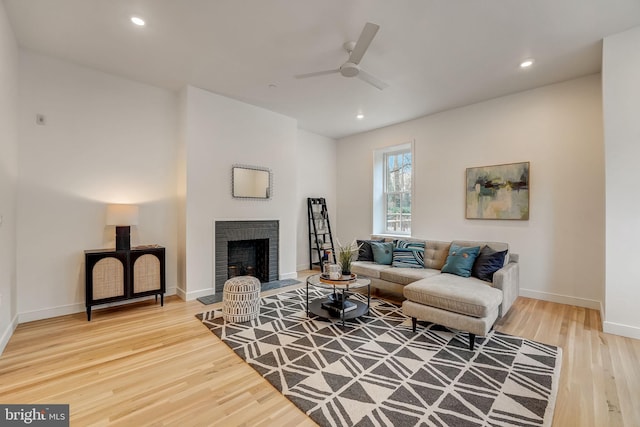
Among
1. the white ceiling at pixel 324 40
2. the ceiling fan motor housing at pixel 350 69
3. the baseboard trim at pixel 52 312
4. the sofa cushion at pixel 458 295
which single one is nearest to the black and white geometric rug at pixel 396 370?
the sofa cushion at pixel 458 295

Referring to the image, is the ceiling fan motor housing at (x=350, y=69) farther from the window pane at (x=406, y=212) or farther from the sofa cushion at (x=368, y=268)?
the window pane at (x=406, y=212)

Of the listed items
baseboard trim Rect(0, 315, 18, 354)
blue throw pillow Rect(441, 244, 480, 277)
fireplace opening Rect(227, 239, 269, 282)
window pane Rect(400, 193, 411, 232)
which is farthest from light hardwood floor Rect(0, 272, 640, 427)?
window pane Rect(400, 193, 411, 232)

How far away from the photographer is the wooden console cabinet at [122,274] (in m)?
3.20

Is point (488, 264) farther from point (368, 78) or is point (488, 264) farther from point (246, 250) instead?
point (246, 250)

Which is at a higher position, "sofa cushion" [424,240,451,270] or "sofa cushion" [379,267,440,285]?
"sofa cushion" [424,240,451,270]

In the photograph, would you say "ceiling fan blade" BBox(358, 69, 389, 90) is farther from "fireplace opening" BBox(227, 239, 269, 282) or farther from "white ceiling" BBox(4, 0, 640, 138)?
"fireplace opening" BBox(227, 239, 269, 282)

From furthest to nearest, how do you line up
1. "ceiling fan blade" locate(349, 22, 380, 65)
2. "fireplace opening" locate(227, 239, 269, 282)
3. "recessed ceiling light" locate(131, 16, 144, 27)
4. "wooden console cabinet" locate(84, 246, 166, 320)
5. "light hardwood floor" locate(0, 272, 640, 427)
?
"fireplace opening" locate(227, 239, 269, 282) < "wooden console cabinet" locate(84, 246, 166, 320) < "recessed ceiling light" locate(131, 16, 144, 27) < "ceiling fan blade" locate(349, 22, 380, 65) < "light hardwood floor" locate(0, 272, 640, 427)

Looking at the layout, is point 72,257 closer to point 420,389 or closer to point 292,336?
point 292,336

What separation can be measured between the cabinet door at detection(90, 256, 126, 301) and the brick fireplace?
1197 millimetres

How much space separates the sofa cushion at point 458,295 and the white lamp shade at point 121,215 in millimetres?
3422

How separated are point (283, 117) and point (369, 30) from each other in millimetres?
2974

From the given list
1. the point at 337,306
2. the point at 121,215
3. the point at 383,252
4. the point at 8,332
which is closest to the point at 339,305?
the point at 337,306

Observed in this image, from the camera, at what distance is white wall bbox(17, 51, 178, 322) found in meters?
3.14

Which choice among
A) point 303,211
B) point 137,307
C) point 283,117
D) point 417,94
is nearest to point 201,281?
point 137,307
